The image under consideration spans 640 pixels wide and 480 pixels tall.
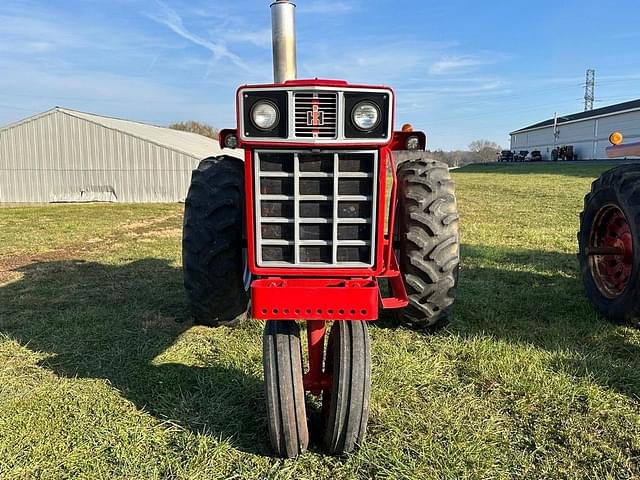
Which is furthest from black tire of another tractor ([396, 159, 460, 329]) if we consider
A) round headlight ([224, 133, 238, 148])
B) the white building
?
the white building

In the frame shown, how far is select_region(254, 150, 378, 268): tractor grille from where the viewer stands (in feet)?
8.42

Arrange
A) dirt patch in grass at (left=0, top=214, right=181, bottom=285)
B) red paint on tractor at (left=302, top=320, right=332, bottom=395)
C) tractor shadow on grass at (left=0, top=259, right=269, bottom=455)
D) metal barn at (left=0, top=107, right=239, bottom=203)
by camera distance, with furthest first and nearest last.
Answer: metal barn at (left=0, top=107, right=239, bottom=203) → dirt patch in grass at (left=0, top=214, right=181, bottom=285) → tractor shadow on grass at (left=0, top=259, right=269, bottom=455) → red paint on tractor at (left=302, top=320, right=332, bottom=395)

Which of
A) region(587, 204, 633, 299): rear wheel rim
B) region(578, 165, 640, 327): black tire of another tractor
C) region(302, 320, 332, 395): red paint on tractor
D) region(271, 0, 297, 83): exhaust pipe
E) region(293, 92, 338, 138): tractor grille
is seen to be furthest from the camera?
region(587, 204, 633, 299): rear wheel rim

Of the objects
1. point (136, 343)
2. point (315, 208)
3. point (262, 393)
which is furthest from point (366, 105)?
point (136, 343)

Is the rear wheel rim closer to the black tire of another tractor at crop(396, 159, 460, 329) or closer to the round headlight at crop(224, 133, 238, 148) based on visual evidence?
the black tire of another tractor at crop(396, 159, 460, 329)

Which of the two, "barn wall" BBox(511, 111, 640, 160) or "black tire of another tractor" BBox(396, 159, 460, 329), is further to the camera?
"barn wall" BBox(511, 111, 640, 160)

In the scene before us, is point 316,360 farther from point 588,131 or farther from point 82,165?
point 588,131

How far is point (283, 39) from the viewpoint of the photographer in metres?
3.50

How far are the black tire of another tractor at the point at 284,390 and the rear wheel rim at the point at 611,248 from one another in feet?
10.3

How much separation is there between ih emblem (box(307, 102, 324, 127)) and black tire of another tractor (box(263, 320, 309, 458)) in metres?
1.02

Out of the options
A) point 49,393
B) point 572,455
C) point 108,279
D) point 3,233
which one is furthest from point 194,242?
point 3,233

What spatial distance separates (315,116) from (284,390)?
135cm

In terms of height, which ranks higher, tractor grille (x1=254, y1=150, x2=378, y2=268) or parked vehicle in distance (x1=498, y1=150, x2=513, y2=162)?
parked vehicle in distance (x1=498, y1=150, x2=513, y2=162)

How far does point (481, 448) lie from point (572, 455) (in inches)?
18.1
